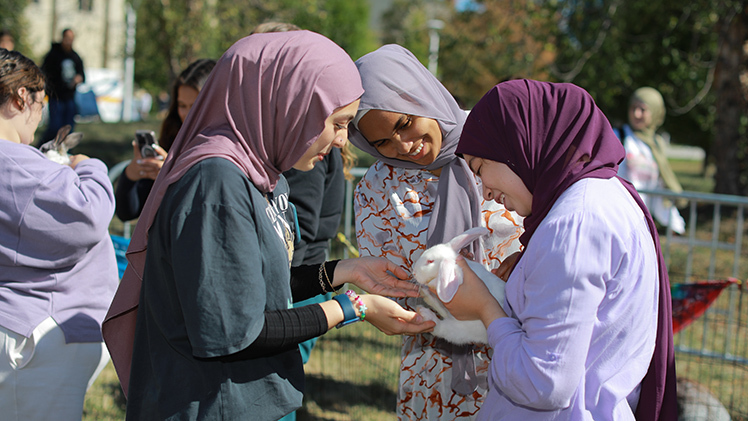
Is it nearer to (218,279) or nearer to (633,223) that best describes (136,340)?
(218,279)

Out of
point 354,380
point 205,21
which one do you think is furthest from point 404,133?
point 205,21

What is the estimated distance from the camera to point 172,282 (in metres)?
1.70

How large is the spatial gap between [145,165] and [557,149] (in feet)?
7.53

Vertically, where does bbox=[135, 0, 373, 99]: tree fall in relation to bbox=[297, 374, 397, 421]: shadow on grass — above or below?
above

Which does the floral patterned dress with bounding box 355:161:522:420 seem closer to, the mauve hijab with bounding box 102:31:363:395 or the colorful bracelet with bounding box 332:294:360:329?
the colorful bracelet with bounding box 332:294:360:329

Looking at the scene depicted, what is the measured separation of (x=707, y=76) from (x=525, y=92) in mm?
11581

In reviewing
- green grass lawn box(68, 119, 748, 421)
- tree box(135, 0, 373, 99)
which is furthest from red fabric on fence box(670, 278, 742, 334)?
tree box(135, 0, 373, 99)

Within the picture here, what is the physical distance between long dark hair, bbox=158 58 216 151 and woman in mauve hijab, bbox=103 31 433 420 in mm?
1866

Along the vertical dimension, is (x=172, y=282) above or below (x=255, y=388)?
above

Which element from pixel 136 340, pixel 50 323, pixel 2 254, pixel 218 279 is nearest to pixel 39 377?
pixel 50 323

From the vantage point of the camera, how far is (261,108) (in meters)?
1.81

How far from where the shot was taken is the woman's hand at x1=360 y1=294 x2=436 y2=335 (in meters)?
2.05

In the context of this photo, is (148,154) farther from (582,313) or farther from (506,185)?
(582,313)

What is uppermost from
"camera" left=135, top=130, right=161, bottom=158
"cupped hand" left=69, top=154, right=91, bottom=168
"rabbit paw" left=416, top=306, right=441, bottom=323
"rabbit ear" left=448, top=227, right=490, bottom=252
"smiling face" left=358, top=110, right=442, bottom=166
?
"smiling face" left=358, top=110, right=442, bottom=166
